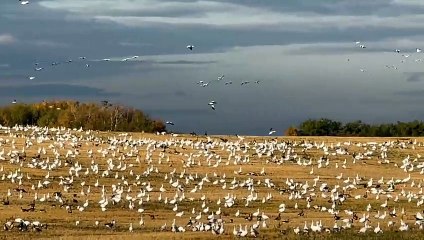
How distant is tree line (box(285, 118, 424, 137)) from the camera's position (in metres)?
107

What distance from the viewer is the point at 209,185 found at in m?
53.0

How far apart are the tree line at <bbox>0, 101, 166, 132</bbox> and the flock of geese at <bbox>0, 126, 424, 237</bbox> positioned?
2969cm

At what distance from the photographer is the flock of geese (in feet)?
131

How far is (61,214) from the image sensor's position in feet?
136

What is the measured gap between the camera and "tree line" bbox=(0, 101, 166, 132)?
10900 centimetres

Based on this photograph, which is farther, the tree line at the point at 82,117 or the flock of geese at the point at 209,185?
the tree line at the point at 82,117

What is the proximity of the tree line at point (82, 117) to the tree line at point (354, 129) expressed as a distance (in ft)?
53.9

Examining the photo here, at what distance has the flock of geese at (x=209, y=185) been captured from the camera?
40062 millimetres

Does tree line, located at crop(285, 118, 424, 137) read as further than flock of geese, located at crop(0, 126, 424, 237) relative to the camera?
Yes

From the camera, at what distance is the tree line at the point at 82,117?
109000mm

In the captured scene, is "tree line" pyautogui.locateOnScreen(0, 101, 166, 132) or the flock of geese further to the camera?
"tree line" pyautogui.locateOnScreen(0, 101, 166, 132)

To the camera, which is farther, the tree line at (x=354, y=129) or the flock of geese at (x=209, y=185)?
the tree line at (x=354, y=129)

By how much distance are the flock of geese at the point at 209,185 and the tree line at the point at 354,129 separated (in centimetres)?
2928

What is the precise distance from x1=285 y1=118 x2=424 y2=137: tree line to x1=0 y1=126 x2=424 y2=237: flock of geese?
2928 cm
